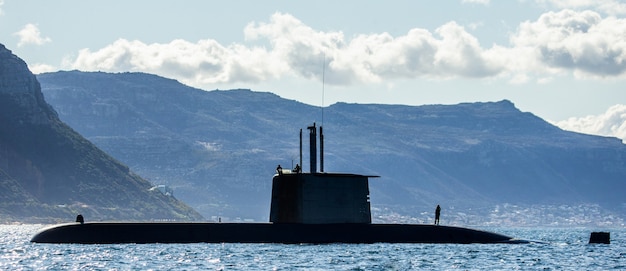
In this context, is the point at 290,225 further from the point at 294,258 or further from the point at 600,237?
the point at 600,237

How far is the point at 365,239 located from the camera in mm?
68062

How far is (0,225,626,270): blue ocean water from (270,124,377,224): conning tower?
1793 millimetres

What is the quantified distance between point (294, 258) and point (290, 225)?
8542 millimetres

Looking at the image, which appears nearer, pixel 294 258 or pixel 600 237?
pixel 294 258

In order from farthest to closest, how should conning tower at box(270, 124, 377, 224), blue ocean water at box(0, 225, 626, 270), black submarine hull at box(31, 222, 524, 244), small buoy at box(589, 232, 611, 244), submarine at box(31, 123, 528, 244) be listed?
small buoy at box(589, 232, 611, 244), conning tower at box(270, 124, 377, 224), submarine at box(31, 123, 528, 244), black submarine hull at box(31, 222, 524, 244), blue ocean water at box(0, 225, 626, 270)

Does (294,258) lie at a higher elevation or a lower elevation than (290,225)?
lower

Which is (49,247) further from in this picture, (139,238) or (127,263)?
(127,263)

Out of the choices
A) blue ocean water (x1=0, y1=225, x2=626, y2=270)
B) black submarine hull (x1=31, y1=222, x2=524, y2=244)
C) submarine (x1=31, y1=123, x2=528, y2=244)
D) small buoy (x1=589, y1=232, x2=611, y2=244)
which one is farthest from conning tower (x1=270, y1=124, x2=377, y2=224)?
small buoy (x1=589, y1=232, x2=611, y2=244)

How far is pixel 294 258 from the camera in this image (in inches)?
2263

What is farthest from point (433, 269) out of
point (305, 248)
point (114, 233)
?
point (114, 233)

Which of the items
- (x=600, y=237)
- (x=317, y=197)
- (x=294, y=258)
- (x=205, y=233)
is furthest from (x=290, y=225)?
(x=600, y=237)

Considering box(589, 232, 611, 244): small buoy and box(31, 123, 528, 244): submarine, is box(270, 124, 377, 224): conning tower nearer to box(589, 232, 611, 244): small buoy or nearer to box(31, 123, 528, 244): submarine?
box(31, 123, 528, 244): submarine

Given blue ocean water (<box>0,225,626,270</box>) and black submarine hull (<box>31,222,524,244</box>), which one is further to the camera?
black submarine hull (<box>31,222,524,244</box>)

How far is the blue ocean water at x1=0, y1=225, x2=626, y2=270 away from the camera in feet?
177
